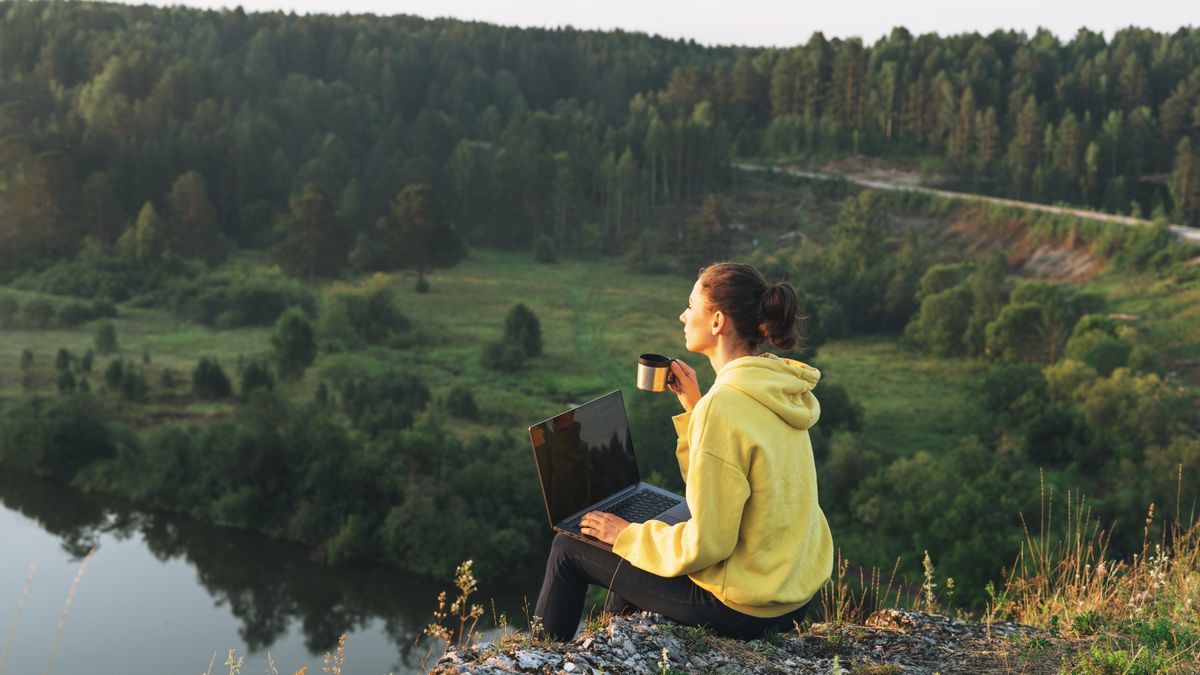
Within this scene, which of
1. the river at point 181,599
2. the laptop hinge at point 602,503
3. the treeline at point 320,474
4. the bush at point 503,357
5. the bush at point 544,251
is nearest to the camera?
the laptop hinge at point 602,503

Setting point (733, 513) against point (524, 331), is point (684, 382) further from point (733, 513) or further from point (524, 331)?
point (524, 331)

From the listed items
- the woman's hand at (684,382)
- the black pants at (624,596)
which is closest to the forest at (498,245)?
the woman's hand at (684,382)

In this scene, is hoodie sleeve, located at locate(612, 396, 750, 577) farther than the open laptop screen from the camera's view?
No

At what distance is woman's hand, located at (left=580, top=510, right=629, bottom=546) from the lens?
12.7 feet

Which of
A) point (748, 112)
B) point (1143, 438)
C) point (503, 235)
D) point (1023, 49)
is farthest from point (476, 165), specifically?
point (1143, 438)

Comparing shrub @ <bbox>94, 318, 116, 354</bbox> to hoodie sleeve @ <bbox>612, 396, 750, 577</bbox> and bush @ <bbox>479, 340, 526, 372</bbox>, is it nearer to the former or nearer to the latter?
bush @ <bbox>479, 340, 526, 372</bbox>

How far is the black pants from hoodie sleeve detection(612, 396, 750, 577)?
0.93 feet

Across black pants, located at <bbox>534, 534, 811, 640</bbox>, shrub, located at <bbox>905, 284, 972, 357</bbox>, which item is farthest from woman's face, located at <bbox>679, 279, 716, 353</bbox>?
shrub, located at <bbox>905, 284, 972, 357</bbox>

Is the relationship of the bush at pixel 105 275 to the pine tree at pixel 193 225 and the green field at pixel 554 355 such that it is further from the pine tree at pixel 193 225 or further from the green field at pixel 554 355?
the pine tree at pixel 193 225

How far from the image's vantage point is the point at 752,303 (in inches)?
145

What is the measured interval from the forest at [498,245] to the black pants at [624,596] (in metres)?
8.82

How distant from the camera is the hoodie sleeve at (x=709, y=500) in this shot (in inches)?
136

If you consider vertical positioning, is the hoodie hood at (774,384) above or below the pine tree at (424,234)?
above

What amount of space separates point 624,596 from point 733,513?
69 centimetres
